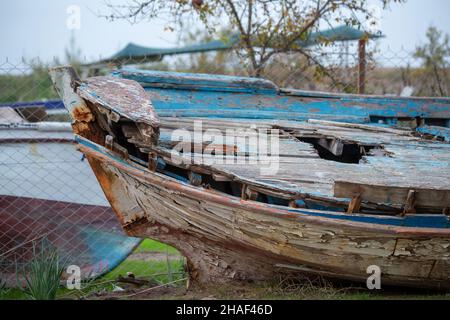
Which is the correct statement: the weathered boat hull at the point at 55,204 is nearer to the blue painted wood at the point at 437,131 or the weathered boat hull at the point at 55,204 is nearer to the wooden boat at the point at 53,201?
the wooden boat at the point at 53,201

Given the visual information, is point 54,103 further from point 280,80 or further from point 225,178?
point 225,178

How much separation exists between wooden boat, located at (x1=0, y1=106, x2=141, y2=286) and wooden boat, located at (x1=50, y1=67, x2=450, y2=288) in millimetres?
1978

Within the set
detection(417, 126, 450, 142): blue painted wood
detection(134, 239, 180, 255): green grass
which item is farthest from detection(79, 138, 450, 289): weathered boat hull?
detection(134, 239, 180, 255): green grass

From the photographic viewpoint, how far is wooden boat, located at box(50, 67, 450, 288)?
3.92 metres

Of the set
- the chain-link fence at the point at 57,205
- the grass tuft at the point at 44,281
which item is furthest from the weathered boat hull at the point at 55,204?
the grass tuft at the point at 44,281

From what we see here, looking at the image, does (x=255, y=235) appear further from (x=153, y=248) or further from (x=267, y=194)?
(x=153, y=248)

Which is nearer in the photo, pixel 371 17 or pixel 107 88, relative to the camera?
pixel 107 88

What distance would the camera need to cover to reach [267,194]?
3908 millimetres

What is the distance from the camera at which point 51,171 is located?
6.68m

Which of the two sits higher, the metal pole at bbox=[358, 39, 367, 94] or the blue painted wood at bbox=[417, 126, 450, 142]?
the metal pole at bbox=[358, 39, 367, 94]

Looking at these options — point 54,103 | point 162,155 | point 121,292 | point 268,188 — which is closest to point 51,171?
point 121,292

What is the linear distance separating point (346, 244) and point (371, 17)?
5141 millimetres

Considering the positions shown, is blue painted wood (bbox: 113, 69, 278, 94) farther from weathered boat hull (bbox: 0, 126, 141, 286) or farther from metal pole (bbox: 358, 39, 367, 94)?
metal pole (bbox: 358, 39, 367, 94)
